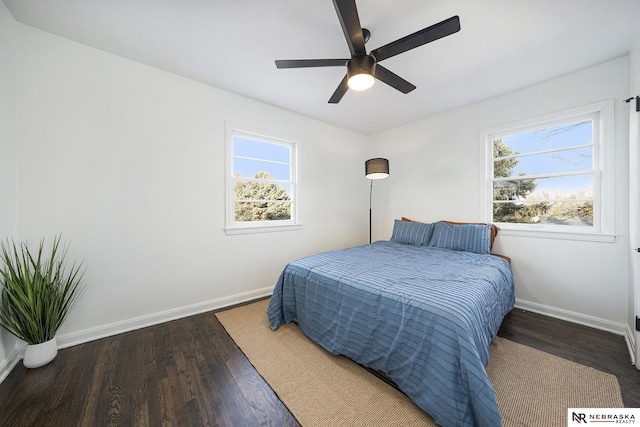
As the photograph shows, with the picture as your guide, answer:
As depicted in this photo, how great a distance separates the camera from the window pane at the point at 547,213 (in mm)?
2477

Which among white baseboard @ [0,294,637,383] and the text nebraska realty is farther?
white baseboard @ [0,294,637,383]

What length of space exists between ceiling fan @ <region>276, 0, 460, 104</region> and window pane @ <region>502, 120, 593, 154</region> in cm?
193

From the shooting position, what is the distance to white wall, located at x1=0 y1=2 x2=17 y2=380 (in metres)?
1.63

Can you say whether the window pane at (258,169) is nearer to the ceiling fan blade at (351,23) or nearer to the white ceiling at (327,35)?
the white ceiling at (327,35)

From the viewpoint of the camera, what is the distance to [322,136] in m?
3.84

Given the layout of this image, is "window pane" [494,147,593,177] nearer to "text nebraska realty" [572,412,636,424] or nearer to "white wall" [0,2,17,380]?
"text nebraska realty" [572,412,636,424]

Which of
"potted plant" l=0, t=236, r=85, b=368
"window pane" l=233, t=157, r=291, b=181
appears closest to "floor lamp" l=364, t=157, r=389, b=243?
"window pane" l=233, t=157, r=291, b=181

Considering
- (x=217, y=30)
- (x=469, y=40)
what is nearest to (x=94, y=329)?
(x=217, y=30)

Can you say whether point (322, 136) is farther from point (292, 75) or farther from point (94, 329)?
point (94, 329)

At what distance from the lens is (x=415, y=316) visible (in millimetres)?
1383

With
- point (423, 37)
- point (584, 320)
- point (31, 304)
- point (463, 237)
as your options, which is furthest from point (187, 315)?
point (584, 320)

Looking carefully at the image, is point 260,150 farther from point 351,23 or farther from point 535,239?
point 535,239

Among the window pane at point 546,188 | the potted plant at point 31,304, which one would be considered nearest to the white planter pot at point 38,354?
the potted plant at point 31,304

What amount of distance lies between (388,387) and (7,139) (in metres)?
3.22
